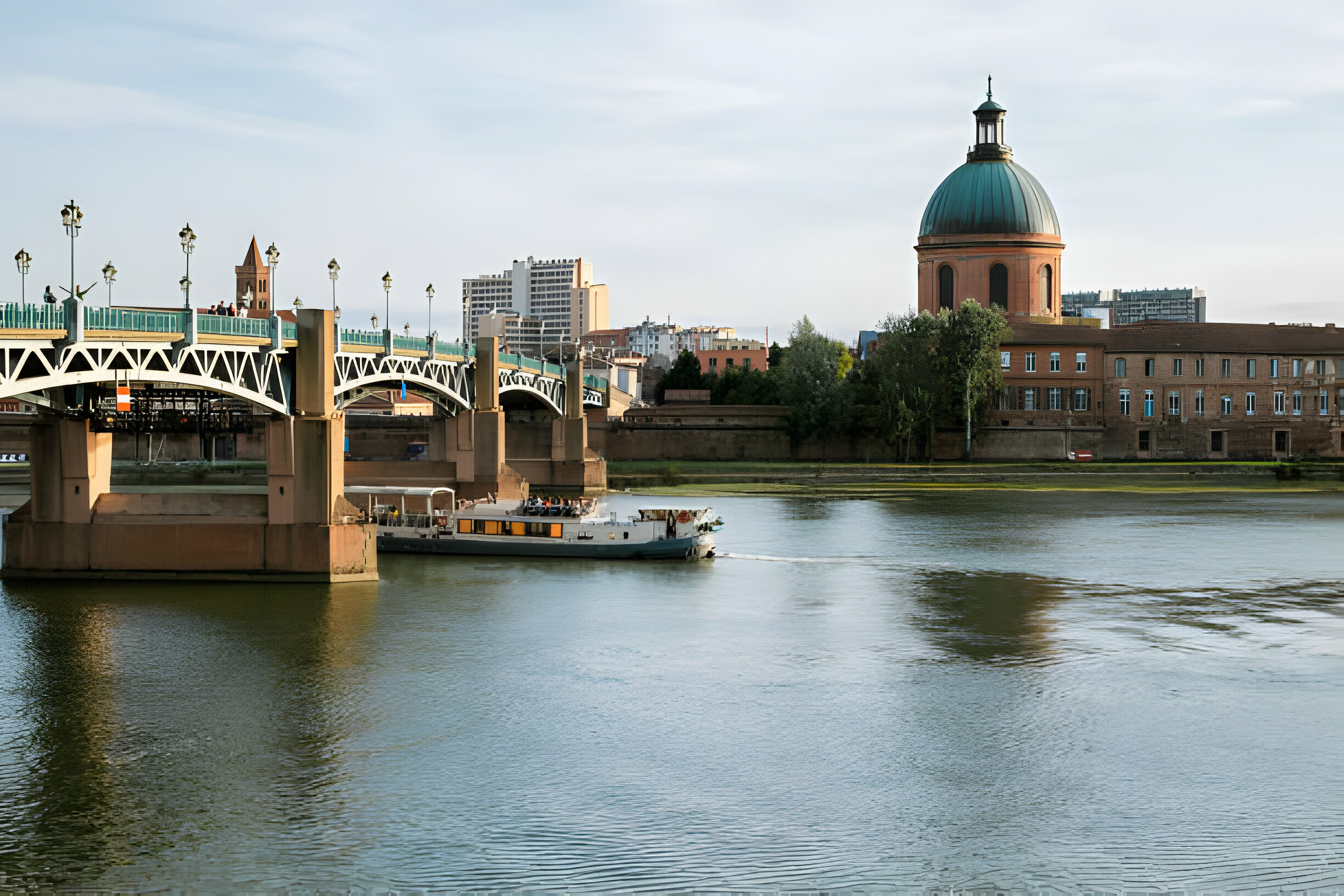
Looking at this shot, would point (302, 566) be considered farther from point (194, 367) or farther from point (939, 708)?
point (939, 708)

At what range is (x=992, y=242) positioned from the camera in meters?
104

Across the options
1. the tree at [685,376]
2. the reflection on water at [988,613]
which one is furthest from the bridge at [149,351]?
the tree at [685,376]

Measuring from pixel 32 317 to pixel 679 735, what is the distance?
21.2 m

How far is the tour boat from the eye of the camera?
48281 mm

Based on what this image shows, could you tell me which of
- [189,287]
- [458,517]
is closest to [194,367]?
[189,287]

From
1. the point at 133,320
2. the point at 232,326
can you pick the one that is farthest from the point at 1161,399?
the point at 133,320

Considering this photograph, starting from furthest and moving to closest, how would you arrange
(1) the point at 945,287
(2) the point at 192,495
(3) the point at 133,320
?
(1) the point at 945,287
(2) the point at 192,495
(3) the point at 133,320

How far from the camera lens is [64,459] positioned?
39.3 m

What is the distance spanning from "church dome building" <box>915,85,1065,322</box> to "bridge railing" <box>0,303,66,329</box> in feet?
256

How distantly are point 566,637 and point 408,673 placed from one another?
5253 millimetres

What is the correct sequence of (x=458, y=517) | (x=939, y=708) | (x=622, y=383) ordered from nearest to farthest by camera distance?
(x=939, y=708) < (x=458, y=517) < (x=622, y=383)

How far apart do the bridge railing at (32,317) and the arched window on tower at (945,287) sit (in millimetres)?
79819

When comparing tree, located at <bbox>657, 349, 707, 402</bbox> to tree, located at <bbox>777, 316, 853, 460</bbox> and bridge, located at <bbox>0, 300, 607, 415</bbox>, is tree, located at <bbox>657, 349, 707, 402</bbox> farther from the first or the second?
bridge, located at <bbox>0, 300, 607, 415</bbox>

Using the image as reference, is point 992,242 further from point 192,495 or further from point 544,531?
point 192,495
